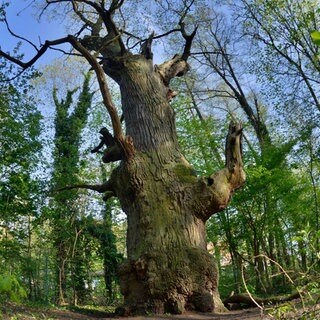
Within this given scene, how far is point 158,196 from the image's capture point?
20.2ft

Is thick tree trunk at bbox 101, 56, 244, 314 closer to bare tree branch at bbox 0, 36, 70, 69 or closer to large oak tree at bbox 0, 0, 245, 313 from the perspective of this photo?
large oak tree at bbox 0, 0, 245, 313

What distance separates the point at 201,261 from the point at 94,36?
565cm

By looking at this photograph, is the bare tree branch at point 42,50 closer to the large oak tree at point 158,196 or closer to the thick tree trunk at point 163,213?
the large oak tree at point 158,196

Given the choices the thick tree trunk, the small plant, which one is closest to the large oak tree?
the thick tree trunk

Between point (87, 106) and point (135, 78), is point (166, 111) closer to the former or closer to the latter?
point (135, 78)

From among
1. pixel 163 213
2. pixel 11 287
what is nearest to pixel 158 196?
pixel 163 213

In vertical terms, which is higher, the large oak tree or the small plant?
the large oak tree

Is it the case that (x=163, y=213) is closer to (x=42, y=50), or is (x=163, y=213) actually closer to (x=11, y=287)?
(x=42, y=50)

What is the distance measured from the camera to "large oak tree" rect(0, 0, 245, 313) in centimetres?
554

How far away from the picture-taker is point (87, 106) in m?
17.5

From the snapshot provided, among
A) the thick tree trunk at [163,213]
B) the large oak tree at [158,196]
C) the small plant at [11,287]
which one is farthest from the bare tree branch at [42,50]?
the small plant at [11,287]

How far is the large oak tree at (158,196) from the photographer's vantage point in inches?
218

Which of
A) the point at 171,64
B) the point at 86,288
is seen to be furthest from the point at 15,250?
the point at 171,64

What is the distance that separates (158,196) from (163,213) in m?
0.28
